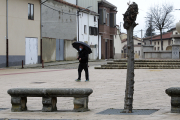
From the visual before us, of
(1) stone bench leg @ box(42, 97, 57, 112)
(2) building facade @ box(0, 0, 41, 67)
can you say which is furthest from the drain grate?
(2) building facade @ box(0, 0, 41, 67)

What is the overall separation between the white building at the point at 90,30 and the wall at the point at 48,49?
23.5 ft

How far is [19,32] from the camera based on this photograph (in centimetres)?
3173

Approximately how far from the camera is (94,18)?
5291cm

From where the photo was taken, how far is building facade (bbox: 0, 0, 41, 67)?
2943 centimetres

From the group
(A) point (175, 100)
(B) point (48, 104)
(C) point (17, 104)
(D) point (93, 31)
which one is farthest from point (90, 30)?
(A) point (175, 100)

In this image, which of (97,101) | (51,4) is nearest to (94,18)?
(51,4)

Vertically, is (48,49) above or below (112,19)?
below

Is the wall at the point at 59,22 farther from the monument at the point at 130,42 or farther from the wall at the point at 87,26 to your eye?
the monument at the point at 130,42

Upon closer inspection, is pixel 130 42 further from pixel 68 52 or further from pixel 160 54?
pixel 68 52

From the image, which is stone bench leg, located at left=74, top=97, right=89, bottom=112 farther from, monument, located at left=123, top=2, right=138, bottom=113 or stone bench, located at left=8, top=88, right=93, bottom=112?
monument, located at left=123, top=2, right=138, bottom=113

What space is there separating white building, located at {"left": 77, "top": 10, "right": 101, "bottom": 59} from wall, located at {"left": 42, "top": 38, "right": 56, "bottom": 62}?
7.16m

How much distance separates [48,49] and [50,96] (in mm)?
29640

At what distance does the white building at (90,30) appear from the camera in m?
47.0

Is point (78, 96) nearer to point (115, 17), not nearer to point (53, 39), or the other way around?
point (53, 39)
